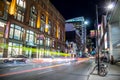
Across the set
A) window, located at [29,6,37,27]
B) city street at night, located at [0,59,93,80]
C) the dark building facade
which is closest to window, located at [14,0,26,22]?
the dark building facade

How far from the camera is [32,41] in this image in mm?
46625

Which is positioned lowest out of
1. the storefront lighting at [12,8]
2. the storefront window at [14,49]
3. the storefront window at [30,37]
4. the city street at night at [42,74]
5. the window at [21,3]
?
the city street at night at [42,74]

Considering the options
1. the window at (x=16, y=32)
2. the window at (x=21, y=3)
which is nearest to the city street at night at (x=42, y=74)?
the window at (x=16, y=32)

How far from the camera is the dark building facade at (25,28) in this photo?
33.8 metres

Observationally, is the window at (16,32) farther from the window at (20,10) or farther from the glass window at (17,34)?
the window at (20,10)

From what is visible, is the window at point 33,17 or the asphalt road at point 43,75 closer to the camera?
the asphalt road at point 43,75

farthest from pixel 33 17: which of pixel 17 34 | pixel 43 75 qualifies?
pixel 43 75

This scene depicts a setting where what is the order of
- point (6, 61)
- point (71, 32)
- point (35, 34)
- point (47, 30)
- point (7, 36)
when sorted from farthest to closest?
1. point (71, 32)
2. point (47, 30)
3. point (35, 34)
4. point (7, 36)
5. point (6, 61)

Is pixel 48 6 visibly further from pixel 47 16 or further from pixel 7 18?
pixel 7 18

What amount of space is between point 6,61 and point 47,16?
35825 mm

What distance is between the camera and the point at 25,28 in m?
41.9

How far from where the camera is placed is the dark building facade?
3375cm

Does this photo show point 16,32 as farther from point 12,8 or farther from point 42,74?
point 42,74

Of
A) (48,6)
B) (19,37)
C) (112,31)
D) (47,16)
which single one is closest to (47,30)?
(47,16)
